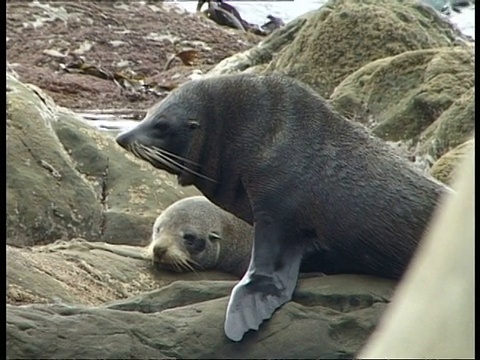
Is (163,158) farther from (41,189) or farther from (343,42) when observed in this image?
(343,42)

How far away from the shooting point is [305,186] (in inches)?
194

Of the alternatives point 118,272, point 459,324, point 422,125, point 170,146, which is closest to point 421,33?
point 422,125

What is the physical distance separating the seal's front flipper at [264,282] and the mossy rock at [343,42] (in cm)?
743

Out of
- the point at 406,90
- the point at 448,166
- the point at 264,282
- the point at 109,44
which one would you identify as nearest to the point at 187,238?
the point at 448,166

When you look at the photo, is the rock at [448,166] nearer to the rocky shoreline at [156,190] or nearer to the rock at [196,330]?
the rocky shoreline at [156,190]

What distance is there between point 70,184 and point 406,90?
11.7 ft

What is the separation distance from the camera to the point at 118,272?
681 centimetres

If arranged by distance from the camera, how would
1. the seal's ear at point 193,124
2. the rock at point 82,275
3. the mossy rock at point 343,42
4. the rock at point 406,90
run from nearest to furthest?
the seal's ear at point 193,124 < the rock at point 82,275 < the rock at point 406,90 < the mossy rock at point 343,42

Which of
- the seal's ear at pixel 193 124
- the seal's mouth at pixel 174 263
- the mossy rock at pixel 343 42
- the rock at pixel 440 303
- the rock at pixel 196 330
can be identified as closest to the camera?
the rock at pixel 440 303

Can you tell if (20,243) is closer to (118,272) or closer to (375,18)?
(118,272)

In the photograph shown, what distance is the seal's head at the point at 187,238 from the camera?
6945 millimetres

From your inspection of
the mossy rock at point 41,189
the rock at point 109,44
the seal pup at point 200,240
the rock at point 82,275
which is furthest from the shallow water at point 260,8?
the rock at point 82,275

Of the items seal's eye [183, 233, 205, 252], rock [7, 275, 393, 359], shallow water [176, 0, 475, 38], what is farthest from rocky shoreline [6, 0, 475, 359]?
shallow water [176, 0, 475, 38]

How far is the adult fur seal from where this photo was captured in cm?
485
